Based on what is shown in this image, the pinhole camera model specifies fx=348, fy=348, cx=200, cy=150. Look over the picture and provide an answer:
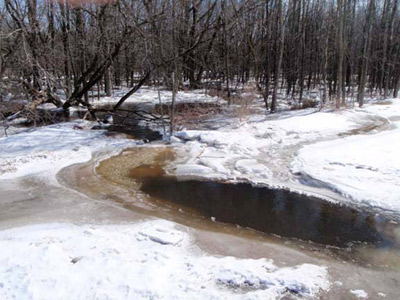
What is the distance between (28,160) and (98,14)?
→ 7.52 metres

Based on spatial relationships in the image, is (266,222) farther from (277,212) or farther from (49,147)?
(49,147)

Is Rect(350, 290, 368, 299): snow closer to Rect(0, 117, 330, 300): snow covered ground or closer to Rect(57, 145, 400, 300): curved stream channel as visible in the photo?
Rect(57, 145, 400, 300): curved stream channel

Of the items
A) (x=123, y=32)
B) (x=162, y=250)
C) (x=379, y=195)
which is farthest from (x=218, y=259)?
(x=123, y=32)

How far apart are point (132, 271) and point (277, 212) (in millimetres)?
3333

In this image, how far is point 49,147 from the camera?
37.2ft

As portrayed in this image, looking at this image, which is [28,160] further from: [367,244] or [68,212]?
[367,244]

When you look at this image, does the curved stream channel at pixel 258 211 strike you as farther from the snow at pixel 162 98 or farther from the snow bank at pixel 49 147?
the snow at pixel 162 98

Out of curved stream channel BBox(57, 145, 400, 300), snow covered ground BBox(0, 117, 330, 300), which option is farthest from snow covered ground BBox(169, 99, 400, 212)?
snow covered ground BBox(0, 117, 330, 300)

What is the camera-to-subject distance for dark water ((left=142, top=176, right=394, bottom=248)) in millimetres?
5758

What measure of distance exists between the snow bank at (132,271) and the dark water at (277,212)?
135cm

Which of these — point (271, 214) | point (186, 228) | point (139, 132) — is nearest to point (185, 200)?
point (186, 228)

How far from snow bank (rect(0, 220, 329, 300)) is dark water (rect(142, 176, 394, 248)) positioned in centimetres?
135

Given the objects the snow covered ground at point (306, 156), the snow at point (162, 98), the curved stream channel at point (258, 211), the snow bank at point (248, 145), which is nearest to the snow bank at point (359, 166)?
the snow covered ground at point (306, 156)

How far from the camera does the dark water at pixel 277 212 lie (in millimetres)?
5758
